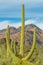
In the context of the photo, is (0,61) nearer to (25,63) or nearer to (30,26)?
(25,63)

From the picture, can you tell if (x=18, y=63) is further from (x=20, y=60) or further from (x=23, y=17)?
(x=23, y=17)

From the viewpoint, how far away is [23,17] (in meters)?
20.2

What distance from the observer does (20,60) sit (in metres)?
18.9

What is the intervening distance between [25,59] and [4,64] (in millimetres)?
9941

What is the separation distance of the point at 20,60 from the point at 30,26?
103297 millimetres

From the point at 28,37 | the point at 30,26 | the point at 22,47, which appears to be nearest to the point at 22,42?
the point at 22,47

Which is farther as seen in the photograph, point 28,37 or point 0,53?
point 28,37

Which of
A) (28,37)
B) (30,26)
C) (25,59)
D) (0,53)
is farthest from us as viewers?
(30,26)

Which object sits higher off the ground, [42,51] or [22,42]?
[22,42]

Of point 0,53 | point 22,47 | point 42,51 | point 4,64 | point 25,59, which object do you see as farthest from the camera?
point 42,51

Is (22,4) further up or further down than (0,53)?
further up

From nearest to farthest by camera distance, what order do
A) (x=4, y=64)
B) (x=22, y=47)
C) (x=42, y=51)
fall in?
(x=22, y=47)
(x=4, y=64)
(x=42, y=51)

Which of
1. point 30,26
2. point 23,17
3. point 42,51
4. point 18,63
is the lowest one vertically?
point 30,26

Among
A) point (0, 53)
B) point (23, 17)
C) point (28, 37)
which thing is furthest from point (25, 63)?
point (28, 37)
